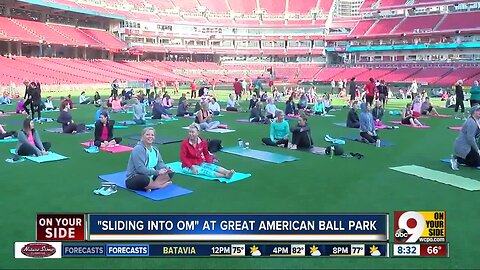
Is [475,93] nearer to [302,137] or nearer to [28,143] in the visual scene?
[302,137]

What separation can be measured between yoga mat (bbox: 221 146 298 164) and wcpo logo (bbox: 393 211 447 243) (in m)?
5.56

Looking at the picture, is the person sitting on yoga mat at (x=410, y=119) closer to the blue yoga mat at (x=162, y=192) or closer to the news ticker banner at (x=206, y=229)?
the blue yoga mat at (x=162, y=192)

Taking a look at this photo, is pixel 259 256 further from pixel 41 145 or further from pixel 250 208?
pixel 41 145

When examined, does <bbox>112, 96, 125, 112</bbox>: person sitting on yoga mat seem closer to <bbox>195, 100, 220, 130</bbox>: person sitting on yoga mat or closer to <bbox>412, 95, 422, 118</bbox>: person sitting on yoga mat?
<bbox>195, 100, 220, 130</bbox>: person sitting on yoga mat

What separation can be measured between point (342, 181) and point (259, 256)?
4168 mm

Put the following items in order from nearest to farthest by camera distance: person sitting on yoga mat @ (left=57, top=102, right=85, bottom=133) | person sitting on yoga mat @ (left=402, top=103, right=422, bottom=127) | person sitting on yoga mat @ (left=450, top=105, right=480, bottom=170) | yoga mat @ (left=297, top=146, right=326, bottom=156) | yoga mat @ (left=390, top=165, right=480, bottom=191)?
yoga mat @ (left=390, top=165, right=480, bottom=191), person sitting on yoga mat @ (left=450, top=105, right=480, bottom=170), yoga mat @ (left=297, top=146, right=326, bottom=156), person sitting on yoga mat @ (left=57, top=102, right=85, bottom=133), person sitting on yoga mat @ (left=402, top=103, right=422, bottom=127)

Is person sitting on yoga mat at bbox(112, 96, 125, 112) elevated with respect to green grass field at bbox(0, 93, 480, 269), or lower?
elevated

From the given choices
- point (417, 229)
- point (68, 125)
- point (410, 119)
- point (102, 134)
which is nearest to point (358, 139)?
point (410, 119)

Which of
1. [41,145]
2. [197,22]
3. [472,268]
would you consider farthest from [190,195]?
[197,22]

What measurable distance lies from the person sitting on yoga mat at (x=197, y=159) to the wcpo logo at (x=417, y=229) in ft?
13.9

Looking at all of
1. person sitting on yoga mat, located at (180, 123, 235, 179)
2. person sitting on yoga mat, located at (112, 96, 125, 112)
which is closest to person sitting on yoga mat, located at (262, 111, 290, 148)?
person sitting on yoga mat, located at (180, 123, 235, 179)

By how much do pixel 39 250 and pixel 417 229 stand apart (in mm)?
4424

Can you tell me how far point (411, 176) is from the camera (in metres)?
9.55

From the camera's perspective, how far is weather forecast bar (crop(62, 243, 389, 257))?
17.1 ft
